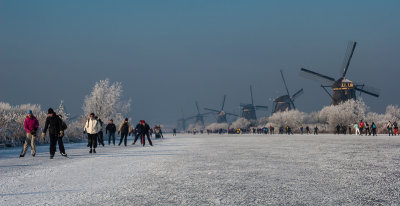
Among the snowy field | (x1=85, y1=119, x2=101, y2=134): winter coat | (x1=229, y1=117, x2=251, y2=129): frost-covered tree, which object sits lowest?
the snowy field

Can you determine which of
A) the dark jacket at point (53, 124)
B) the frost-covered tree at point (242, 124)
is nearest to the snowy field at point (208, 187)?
the dark jacket at point (53, 124)

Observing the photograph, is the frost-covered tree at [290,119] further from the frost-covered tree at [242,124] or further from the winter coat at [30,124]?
the winter coat at [30,124]

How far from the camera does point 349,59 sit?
73.4 meters

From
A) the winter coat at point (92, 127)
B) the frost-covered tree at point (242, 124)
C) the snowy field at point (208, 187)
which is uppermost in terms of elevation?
the frost-covered tree at point (242, 124)

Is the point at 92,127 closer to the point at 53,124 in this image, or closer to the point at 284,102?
the point at 53,124

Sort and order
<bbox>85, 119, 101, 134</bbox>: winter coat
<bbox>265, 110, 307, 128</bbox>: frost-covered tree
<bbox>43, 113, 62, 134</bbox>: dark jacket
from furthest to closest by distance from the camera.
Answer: <bbox>265, 110, 307, 128</bbox>: frost-covered tree
<bbox>85, 119, 101, 134</bbox>: winter coat
<bbox>43, 113, 62, 134</bbox>: dark jacket

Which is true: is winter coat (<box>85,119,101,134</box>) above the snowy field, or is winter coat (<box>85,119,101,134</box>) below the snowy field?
above

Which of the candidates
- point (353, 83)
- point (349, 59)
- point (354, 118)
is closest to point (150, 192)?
point (354, 118)

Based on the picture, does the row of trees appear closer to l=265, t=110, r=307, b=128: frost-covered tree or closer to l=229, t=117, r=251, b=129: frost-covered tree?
l=265, t=110, r=307, b=128: frost-covered tree

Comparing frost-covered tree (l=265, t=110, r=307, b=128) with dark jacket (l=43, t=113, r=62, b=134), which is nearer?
dark jacket (l=43, t=113, r=62, b=134)

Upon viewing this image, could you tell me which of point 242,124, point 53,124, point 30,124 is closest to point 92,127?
point 53,124

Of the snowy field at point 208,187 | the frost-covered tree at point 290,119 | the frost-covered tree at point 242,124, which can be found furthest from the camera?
the frost-covered tree at point 242,124

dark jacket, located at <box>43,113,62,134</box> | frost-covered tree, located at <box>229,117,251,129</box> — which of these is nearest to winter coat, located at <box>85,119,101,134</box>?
dark jacket, located at <box>43,113,62,134</box>

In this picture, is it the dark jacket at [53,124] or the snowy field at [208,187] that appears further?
the dark jacket at [53,124]
